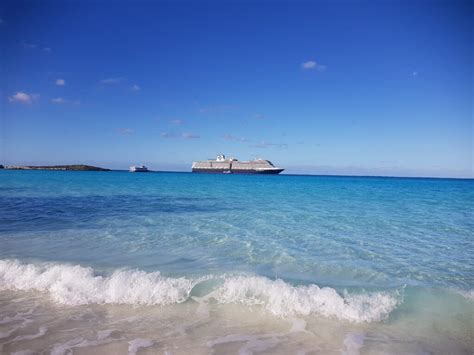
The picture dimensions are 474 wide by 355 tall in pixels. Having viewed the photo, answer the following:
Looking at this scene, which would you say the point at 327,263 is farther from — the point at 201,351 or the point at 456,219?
the point at 456,219

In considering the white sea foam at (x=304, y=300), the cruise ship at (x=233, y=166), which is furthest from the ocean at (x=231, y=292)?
the cruise ship at (x=233, y=166)

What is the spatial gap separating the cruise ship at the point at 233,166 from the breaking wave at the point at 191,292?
12435 cm

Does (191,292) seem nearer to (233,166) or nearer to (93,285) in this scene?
(93,285)

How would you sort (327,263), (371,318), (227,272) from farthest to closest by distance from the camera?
(327,263) < (227,272) < (371,318)

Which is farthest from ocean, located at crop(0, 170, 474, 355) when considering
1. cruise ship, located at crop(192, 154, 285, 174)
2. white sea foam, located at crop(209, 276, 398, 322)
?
cruise ship, located at crop(192, 154, 285, 174)

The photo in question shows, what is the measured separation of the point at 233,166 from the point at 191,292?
429 ft

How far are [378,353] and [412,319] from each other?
1513 mm

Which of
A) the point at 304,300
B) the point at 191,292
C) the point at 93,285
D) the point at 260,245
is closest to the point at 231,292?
the point at 191,292

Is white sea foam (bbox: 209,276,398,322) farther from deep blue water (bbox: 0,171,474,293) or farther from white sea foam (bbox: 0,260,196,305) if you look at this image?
white sea foam (bbox: 0,260,196,305)

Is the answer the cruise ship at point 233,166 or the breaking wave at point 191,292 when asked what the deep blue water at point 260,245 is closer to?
the breaking wave at point 191,292

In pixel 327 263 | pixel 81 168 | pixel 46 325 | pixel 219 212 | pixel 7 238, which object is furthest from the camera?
pixel 81 168

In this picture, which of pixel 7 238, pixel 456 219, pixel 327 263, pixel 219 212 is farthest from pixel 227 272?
pixel 456 219

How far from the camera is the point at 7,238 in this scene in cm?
941

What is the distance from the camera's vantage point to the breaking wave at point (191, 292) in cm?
510
